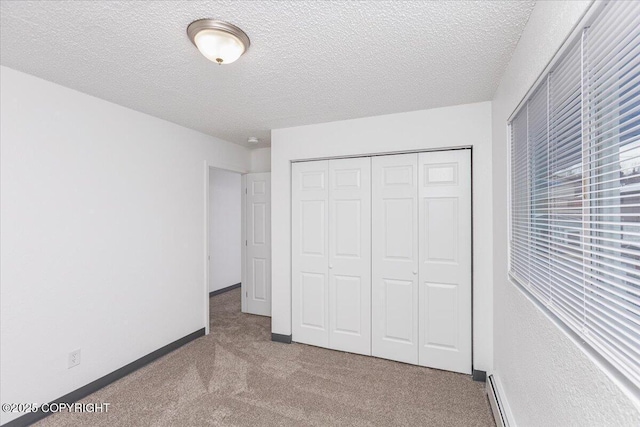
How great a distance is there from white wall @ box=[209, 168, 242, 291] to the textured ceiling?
288 cm

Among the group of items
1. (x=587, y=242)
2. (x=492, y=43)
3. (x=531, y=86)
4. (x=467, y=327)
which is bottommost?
(x=467, y=327)

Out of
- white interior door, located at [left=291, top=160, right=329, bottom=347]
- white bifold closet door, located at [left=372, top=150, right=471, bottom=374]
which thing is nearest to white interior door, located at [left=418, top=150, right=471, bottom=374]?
white bifold closet door, located at [left=372, top=150, right=471, bottom=374]

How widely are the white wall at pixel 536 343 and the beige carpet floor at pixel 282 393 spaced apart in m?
0.52

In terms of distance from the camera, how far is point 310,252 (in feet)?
11.3

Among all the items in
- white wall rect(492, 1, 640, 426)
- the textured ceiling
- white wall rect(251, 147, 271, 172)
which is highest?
the textured ceiling

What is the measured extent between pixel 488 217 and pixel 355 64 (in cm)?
177

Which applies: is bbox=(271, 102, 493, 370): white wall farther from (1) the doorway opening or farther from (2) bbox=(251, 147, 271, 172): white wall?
(1) the doorway opening

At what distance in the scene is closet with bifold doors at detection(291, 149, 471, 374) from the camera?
283 centimetres

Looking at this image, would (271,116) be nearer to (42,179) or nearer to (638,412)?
(42,179)

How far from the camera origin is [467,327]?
2.78 metres

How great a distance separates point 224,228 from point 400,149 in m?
4.03

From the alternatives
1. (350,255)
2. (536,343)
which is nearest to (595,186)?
(536,343)

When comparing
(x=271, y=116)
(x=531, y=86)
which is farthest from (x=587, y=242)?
(x=271, y=116)

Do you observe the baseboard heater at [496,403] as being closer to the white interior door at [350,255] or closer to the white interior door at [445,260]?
the white interior door at [445,260]
